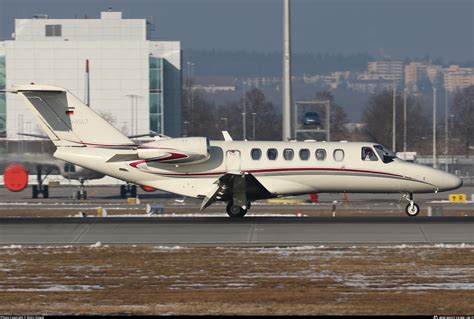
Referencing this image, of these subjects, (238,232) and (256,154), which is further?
(256,154)

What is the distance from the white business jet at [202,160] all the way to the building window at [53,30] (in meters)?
71.8

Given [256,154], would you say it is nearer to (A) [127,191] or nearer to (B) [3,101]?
(A) [127,191]

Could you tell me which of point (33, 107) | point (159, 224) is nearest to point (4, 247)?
point (159, 224)

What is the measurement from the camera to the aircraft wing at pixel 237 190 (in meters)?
32.1

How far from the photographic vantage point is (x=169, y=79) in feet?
342

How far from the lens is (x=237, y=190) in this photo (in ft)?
107

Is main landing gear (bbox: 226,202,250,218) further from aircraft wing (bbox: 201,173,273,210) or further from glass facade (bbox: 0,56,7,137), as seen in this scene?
glass facade (bbox: 0,56,7,137)

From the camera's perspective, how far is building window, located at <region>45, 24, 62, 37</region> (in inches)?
4087

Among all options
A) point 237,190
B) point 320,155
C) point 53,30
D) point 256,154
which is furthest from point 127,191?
point 53,30

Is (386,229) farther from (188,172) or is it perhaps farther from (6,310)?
(6,310)

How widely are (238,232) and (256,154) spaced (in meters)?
6.15

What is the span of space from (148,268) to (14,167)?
1280 inches

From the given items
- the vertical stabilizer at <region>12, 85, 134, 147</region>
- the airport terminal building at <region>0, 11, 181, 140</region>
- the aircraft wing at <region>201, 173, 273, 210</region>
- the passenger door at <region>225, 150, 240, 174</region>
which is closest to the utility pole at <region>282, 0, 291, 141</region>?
the passenger door at <region>225, 150, 240, 174</region>

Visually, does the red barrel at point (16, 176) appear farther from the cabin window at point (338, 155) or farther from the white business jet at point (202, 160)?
the cabin window at point (338, 155)
